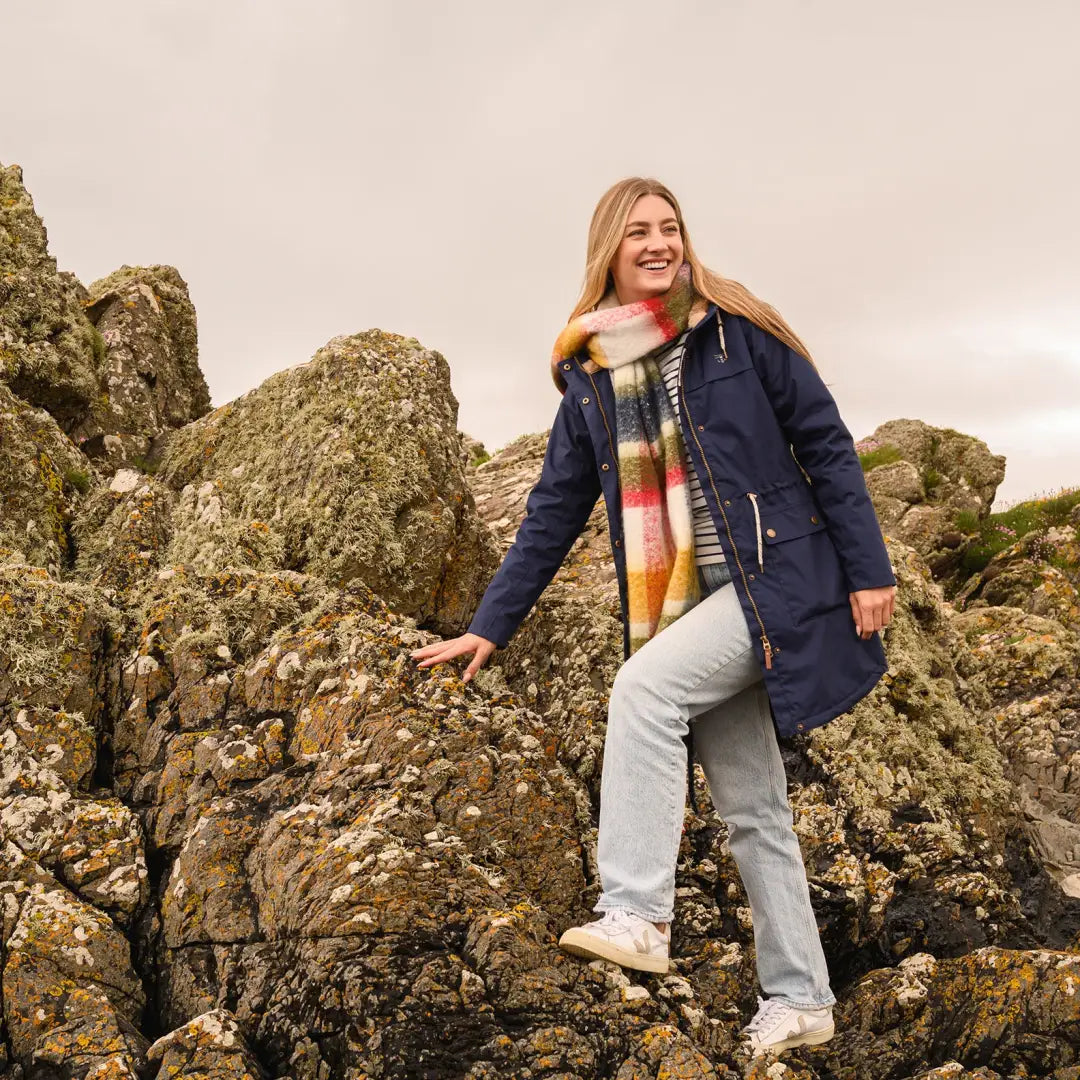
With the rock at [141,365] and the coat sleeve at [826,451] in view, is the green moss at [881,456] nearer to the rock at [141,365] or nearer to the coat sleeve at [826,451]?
the rock at [141,365]

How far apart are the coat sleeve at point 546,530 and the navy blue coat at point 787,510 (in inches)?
32.7

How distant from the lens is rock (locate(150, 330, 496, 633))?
715cm

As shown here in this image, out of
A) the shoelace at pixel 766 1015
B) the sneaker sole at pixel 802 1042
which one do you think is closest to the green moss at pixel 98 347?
the shoelace at pixel 766 1015

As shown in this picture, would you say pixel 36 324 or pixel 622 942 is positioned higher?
pixel 36 324

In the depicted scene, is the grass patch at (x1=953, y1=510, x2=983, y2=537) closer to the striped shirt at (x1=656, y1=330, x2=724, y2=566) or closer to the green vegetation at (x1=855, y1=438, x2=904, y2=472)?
the green vegetation at (x1=855, y1=438, x2=904, y2=472)

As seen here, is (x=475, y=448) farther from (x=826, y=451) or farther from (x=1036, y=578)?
(x=826, y=451)

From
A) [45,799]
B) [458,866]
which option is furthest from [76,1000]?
[458,866]

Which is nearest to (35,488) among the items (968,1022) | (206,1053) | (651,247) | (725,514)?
(206,1053)

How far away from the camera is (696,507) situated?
544 cm

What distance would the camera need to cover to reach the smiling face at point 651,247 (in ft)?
18.5

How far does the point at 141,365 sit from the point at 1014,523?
66.2 feet

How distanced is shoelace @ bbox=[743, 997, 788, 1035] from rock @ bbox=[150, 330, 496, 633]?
3.60 meters

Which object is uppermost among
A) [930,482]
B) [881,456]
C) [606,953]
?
[881,456]

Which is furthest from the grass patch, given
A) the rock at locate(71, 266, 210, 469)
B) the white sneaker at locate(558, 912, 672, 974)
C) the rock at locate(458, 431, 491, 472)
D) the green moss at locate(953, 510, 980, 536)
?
the white sneaker at locate(558, 912, 672, 974)
